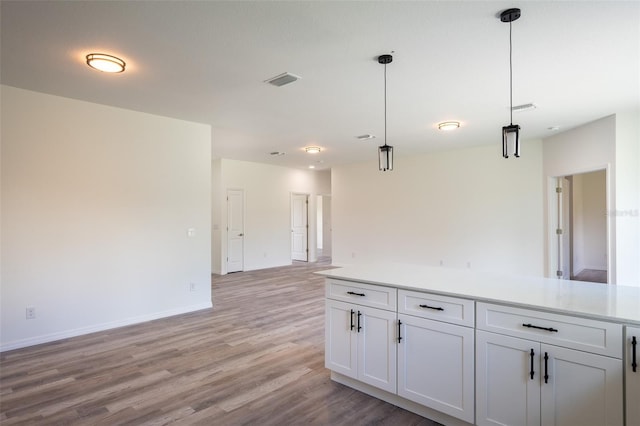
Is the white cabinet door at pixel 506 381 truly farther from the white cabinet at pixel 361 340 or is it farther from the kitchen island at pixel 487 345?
the white cabinet at pixel 361 340

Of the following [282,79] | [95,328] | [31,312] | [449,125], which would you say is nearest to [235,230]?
[95,328]

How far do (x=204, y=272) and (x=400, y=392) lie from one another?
3583mm

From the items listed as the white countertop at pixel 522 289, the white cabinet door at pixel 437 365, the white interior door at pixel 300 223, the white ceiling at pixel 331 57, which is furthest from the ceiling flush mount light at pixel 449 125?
the white interior door at pixel 300 223

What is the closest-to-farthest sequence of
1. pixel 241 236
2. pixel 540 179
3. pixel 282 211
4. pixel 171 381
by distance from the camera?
pixel 171 381
pixel 540 179
pixel 241 236
pixel 282 211

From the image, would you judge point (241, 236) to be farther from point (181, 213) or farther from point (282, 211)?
point (181, 213)

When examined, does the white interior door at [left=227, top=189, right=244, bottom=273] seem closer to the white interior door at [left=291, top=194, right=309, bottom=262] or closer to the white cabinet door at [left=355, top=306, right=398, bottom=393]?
the white interior door at [left=291, top=194, right=309, bottom=262]

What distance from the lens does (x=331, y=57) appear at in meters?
2.92

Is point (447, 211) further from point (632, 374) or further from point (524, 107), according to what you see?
point (632, 374)

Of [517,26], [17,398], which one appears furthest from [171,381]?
[517,26]

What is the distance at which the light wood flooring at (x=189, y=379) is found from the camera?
2.39 meters

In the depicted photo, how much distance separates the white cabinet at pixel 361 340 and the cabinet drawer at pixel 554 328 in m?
0.64

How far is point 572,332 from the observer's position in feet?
5.88

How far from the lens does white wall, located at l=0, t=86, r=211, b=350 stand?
11.8 ft

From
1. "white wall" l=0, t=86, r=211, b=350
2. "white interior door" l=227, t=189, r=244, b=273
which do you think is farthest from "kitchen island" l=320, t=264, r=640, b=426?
"white interior door" l=227, t=189, r=244, b=273
